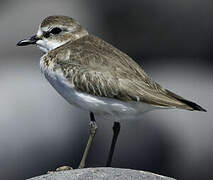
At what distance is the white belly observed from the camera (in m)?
8.73

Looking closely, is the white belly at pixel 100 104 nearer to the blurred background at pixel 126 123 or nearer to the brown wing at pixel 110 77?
the brown wing at pixel 110 77

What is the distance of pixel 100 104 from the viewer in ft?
28.7

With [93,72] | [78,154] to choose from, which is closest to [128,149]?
[78,154]

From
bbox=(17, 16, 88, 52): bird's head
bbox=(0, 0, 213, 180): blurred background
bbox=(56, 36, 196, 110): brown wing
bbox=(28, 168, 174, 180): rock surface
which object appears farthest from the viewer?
bbox=(0, 0, 213, 180): blurred background

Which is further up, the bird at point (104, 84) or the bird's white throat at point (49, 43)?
the bird's white throat at point (49, 43)

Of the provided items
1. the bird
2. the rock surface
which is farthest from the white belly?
the rock surface

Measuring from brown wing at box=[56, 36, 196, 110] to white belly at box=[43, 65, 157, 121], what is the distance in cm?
5

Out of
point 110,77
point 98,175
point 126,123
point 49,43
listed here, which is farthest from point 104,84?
point 126,123

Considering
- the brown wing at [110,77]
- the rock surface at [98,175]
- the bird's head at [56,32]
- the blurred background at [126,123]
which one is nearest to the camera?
the rock surface at [98,175]

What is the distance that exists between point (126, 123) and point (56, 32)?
4621mm

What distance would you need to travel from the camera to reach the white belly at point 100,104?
8.73 m

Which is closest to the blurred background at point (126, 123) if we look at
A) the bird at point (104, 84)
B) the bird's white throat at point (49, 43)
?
the bird's white throat at point (49, 43)

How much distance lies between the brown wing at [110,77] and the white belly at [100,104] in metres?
0.05

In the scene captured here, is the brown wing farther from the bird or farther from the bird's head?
the bird's head
